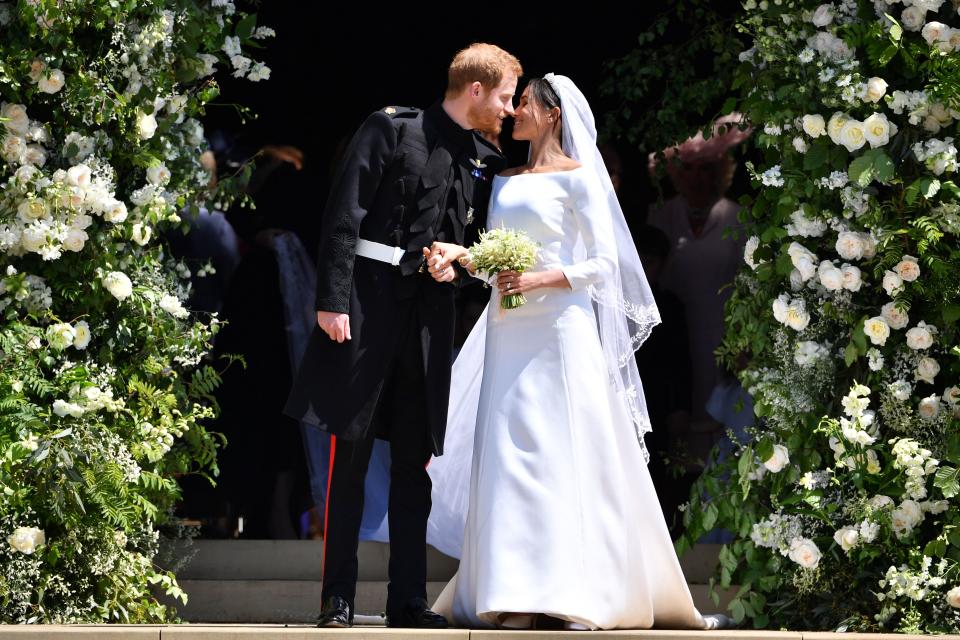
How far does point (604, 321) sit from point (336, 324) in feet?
3.25

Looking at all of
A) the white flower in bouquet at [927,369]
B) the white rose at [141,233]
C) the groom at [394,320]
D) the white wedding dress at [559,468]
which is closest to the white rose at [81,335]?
the white rose at [141,233]

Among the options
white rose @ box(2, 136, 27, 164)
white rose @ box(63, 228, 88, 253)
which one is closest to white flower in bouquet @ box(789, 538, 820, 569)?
white rose @ box(63, 228, 88, 253)

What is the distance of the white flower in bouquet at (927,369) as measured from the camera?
4.73 metres

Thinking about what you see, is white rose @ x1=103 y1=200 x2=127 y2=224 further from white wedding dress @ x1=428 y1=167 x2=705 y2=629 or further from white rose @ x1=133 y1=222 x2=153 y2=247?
white wedding dress @ x1=428 y1=167 x2=705 y2=629

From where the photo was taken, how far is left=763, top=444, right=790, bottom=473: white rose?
4930 mm

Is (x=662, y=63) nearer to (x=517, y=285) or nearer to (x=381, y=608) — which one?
(x=517, y=285)

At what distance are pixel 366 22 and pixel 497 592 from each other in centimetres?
332

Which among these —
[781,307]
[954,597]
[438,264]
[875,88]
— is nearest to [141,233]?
[438,264]

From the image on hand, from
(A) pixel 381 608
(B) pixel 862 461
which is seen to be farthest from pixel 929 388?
(A) pixel 381 608

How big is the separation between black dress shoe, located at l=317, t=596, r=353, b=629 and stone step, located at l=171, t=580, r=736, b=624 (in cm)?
151

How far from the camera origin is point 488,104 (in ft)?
14.6

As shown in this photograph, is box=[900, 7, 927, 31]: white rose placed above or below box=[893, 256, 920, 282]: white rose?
above

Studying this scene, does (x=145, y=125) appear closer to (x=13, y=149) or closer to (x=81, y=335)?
(x=13, y=149)

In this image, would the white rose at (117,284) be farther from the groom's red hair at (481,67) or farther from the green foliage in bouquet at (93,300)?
the groom's red hair at (481,67)
